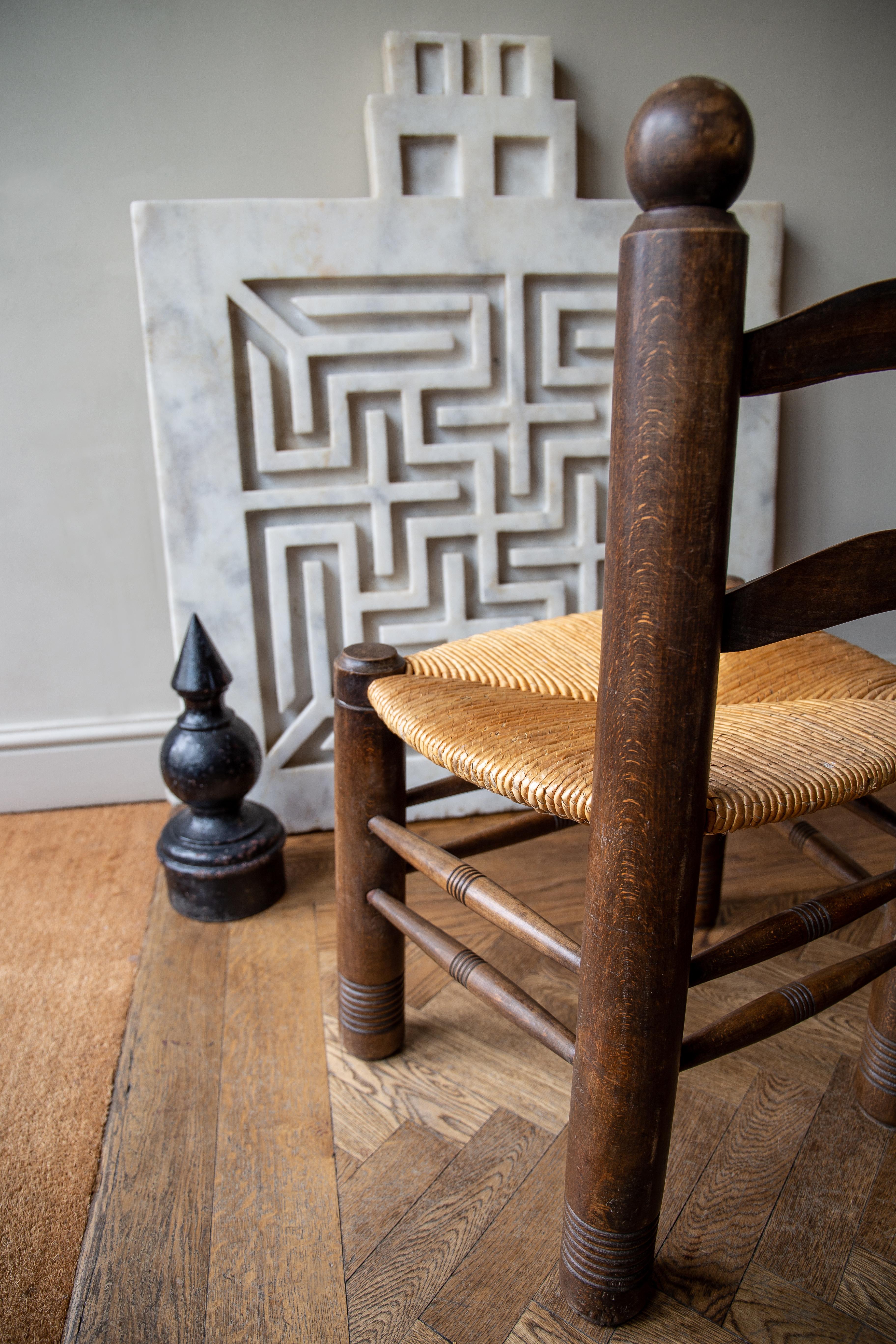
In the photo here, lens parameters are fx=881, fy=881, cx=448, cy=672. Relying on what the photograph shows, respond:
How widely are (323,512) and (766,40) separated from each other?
841 mm

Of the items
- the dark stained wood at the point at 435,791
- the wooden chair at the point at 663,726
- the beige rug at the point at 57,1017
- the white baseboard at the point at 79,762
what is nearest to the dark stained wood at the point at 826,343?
the wooden chair at the point at 663,726

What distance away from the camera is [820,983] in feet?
1.88

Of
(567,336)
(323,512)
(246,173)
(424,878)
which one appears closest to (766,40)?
(567,336)

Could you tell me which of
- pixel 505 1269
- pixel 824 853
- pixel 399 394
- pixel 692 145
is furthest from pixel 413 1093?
pixel 399 394

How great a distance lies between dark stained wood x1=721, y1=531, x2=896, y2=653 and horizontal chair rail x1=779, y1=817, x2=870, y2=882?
357 mm

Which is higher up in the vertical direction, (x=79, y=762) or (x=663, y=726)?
(x=663, y=726)

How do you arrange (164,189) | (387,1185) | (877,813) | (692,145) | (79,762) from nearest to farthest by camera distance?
(692,145) < (387,1185) < (877,813) < (164,189) < (79,762)

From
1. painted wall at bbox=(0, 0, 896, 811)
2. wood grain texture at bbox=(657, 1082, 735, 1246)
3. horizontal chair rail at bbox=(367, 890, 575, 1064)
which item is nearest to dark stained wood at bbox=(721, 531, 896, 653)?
horizontal chair rail at bbox=(367, 890, 575, 1064)

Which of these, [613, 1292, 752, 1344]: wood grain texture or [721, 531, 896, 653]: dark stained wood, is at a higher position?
[721, 531, 896, 653]: dark stained wood

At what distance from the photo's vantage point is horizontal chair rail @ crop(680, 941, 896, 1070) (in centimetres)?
53

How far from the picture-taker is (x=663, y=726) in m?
0.43

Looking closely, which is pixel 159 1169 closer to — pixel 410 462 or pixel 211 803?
pixel 211 803

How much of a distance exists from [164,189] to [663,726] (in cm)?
100

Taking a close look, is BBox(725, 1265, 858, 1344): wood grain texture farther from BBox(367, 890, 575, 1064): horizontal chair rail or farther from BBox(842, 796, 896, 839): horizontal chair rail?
BBox(842, 796, 896, 839): horizontal chair rail
